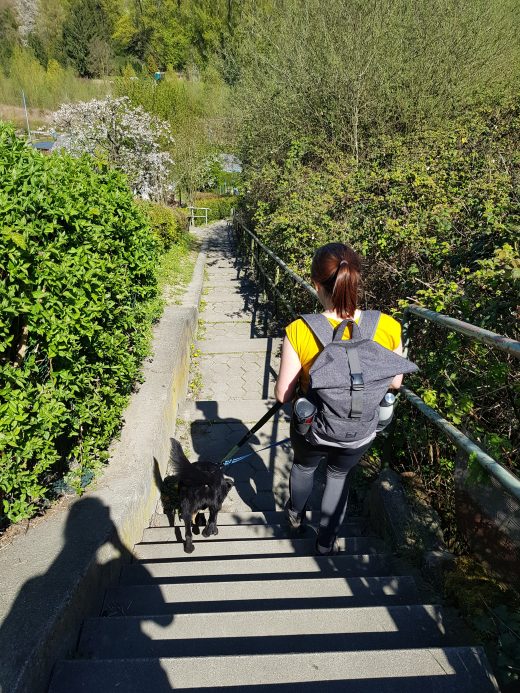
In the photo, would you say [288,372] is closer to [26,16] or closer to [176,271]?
[176,271]

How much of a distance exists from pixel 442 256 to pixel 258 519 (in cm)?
230

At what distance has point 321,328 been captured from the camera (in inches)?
79.5

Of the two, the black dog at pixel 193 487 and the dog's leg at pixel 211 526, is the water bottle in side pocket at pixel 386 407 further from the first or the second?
the dog's leg at pixel 211 526

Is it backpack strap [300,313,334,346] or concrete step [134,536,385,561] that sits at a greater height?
backpack strap [300,313,334,346]

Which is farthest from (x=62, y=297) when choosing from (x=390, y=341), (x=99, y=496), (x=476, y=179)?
(x=476, y=179)

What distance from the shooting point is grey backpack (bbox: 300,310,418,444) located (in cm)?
190

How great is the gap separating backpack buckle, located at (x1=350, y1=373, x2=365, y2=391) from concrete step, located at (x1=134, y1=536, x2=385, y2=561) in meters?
1.28

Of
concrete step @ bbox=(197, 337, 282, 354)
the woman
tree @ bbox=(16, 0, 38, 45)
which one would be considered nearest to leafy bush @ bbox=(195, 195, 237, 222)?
concrete step @ bbox=(197, 337, 282, 354)

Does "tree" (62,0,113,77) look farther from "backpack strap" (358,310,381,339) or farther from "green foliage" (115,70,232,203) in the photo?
"backpack strap" (358,310,381,339)

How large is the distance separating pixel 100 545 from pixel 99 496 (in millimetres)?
399

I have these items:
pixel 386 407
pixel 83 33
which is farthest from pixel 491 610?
pixel 83 33

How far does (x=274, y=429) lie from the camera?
4.48m

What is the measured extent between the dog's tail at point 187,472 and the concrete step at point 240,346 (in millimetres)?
3622

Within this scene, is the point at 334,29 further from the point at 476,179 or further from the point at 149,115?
the point at 149,115
